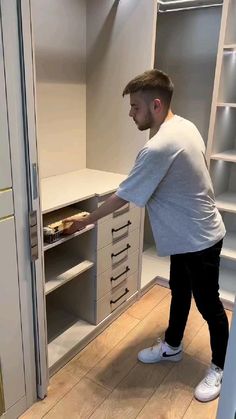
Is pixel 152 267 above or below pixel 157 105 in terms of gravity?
below

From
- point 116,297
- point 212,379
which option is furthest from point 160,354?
point 116,297

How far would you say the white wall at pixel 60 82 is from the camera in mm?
1980

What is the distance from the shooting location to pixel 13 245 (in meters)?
1.31

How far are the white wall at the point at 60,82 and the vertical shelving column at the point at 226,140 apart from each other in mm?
865

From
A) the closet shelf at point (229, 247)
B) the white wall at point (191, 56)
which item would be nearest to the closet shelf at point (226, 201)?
the closet shelf at point (229, 247)

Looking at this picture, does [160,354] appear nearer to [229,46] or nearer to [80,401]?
[80,401]

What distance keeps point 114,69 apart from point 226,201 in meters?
1.15

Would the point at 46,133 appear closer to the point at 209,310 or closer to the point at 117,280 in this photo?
the point at 117,280

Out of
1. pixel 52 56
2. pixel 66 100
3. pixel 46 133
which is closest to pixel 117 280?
pixel 46 133

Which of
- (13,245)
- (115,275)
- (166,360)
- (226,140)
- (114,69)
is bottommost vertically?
(166,360)

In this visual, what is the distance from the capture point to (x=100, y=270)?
1.99m

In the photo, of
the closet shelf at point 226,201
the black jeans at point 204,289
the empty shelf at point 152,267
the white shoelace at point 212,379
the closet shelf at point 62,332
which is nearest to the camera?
the black jeans at point 204,289

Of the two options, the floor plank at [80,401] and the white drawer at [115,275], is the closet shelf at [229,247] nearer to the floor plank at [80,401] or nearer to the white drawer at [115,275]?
the white drawer at [115,275]

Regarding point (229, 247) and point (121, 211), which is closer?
point (121, 211)
